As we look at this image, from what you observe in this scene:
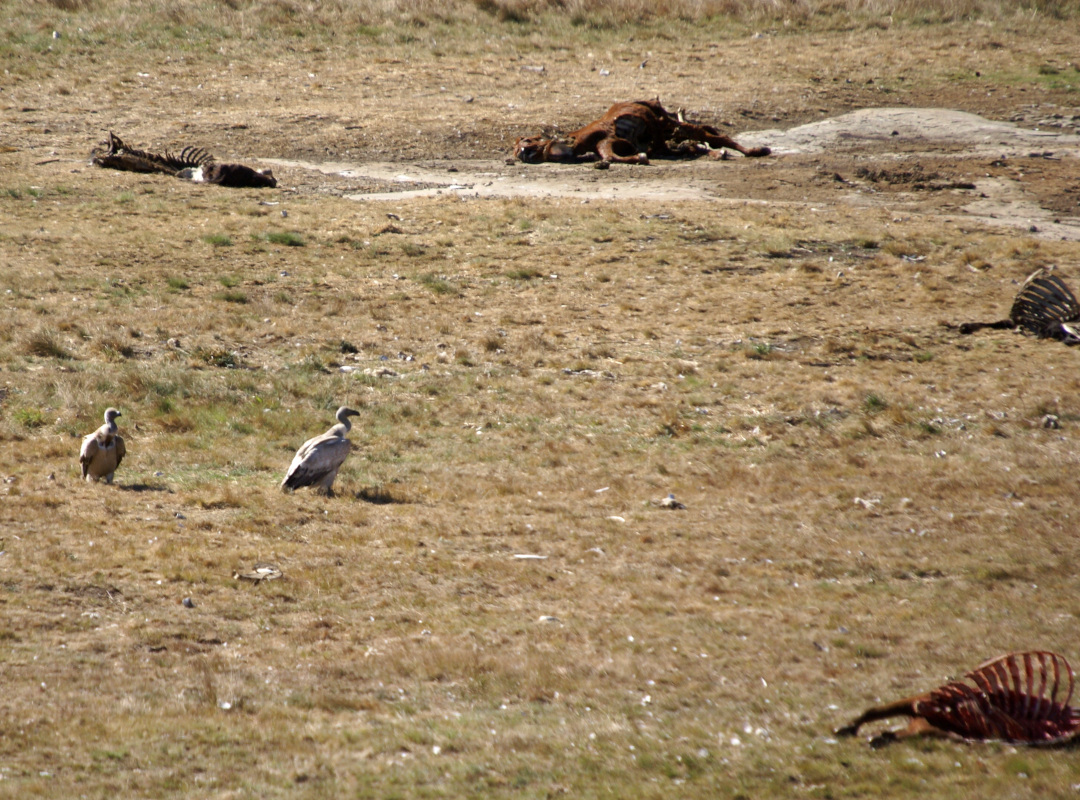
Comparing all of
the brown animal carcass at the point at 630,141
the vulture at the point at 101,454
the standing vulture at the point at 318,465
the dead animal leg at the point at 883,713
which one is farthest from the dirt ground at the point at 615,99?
the dead animal leg at the point at 883,713

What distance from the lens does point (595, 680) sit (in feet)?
21.5

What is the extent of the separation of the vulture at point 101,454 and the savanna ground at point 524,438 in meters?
0.25

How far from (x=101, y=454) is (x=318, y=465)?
1933 mm

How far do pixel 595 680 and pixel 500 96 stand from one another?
24.8 meters

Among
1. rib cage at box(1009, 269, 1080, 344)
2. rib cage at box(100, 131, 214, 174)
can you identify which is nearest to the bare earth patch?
rib cage at box(100, 131, 214, 174)

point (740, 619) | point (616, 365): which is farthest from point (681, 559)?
point (616, 365)

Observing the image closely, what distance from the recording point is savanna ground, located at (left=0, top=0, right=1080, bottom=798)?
584 cm

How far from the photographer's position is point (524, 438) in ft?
39.9

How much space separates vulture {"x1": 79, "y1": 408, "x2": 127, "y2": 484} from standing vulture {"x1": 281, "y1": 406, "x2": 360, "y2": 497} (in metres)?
1.53

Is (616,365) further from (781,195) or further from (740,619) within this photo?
(781,195)

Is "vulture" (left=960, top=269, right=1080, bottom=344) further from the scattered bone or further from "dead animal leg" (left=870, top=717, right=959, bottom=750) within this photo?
the scattered bone

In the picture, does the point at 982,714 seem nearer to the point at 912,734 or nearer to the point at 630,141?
the point at 912,734

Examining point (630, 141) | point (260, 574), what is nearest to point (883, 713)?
point (260, 574)

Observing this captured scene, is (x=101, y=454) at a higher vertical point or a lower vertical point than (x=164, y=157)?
lower
